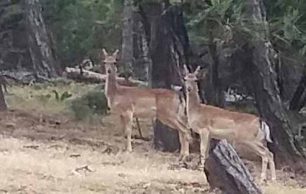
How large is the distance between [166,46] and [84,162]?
10.3 feet

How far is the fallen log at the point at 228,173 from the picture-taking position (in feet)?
32.7

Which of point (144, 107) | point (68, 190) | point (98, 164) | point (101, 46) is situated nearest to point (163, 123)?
point (144, 107)

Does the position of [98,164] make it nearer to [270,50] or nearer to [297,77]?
[270,50]

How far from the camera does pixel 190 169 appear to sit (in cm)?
1357

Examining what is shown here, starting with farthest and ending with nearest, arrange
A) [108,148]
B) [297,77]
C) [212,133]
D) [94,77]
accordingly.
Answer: [94,77] < [297,77] < [108,148] < [212,133]

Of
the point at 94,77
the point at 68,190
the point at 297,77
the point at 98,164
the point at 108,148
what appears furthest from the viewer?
the point at 94,77

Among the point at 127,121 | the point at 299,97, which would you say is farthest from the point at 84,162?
the point at 299,97

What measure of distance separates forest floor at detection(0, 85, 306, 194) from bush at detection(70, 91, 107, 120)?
0.61 feet

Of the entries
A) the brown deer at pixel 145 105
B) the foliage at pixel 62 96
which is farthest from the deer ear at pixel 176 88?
the foliage at pixel 62 96

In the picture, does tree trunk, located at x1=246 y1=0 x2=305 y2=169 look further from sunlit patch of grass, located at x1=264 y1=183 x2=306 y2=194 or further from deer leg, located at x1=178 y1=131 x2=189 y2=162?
sunlit patch of grass, located at x1=264 y1=183 x2=306 y2=194

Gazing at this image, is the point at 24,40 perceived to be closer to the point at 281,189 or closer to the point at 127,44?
the point at 127,44

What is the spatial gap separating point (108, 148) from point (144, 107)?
874 millimetres

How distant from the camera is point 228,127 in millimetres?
13930

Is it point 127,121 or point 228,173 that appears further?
point 127,121
